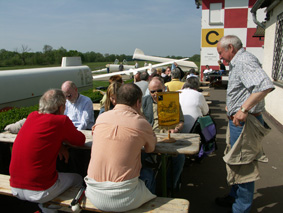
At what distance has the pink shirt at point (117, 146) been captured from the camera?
1.65 meters

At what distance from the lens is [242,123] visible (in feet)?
6.71

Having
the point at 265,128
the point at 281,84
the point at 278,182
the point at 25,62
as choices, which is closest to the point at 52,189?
the point at 265,128

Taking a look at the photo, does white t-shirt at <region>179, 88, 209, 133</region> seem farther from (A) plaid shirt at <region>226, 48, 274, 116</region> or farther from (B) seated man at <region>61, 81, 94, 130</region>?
(B) seated man at <region>61, 81, 94, 130</region>

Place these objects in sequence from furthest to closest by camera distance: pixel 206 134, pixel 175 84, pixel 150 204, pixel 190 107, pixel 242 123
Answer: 1. pixel 175 84
2. pixel 190 107
3. pixel 206 134
4. pixel 242 123
5. pixel 150 204

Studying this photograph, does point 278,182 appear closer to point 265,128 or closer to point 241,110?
point 265,128

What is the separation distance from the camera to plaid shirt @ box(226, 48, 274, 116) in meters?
1.87

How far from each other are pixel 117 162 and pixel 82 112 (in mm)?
1920

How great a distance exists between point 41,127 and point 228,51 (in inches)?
72.1

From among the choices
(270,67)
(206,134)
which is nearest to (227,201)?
(206,134)

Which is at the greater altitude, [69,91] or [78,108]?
[69,91]

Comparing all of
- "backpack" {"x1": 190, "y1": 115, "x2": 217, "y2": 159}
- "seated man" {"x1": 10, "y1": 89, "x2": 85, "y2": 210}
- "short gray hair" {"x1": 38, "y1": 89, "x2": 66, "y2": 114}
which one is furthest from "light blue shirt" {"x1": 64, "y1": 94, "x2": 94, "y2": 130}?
"backpack" {"x1": 190, "y1": 115, "x2": 217, "y2": 159}

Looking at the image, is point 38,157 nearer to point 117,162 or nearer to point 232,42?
point 117,162

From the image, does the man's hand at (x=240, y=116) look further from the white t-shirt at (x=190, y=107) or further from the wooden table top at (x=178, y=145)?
the white t-shirt at (x=190, y=107)

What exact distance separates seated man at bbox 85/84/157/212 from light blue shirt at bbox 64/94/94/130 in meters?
1.64
